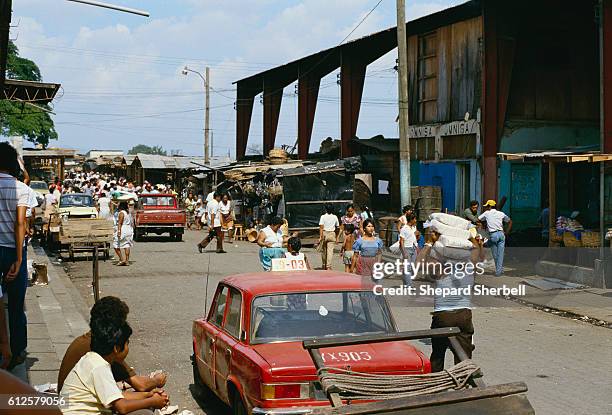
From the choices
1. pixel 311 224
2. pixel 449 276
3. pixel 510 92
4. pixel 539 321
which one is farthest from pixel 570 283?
pixel 311 224

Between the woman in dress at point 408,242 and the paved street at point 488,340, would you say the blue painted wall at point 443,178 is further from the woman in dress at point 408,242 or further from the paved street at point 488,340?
the woman in dress at point 408,242

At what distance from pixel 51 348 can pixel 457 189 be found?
54.0 feet

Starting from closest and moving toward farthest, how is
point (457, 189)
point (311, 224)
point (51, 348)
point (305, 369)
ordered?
point (305, 369) → point (51, 348) → point (457, 189) → point (311, 224)

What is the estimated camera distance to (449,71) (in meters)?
24.9

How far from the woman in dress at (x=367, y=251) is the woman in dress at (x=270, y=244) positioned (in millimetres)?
1805

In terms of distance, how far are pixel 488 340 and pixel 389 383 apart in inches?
273

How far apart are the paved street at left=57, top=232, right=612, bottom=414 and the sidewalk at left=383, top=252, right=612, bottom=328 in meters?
0.41

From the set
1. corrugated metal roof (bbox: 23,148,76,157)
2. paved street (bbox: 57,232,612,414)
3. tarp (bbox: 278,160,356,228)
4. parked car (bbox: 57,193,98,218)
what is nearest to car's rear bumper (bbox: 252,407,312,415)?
paved street (bbox: 57,232,612,414)

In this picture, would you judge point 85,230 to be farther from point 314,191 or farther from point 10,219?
point 10,219

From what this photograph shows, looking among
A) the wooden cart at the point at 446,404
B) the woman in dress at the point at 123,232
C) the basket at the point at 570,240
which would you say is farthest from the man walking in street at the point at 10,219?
the basket at the point at 570,240

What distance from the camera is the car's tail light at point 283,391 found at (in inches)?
251

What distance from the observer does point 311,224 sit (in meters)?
30.2

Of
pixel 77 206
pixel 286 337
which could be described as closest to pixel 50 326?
pixel 286 337

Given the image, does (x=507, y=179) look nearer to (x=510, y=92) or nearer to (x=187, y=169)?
(x=510, y=92)
